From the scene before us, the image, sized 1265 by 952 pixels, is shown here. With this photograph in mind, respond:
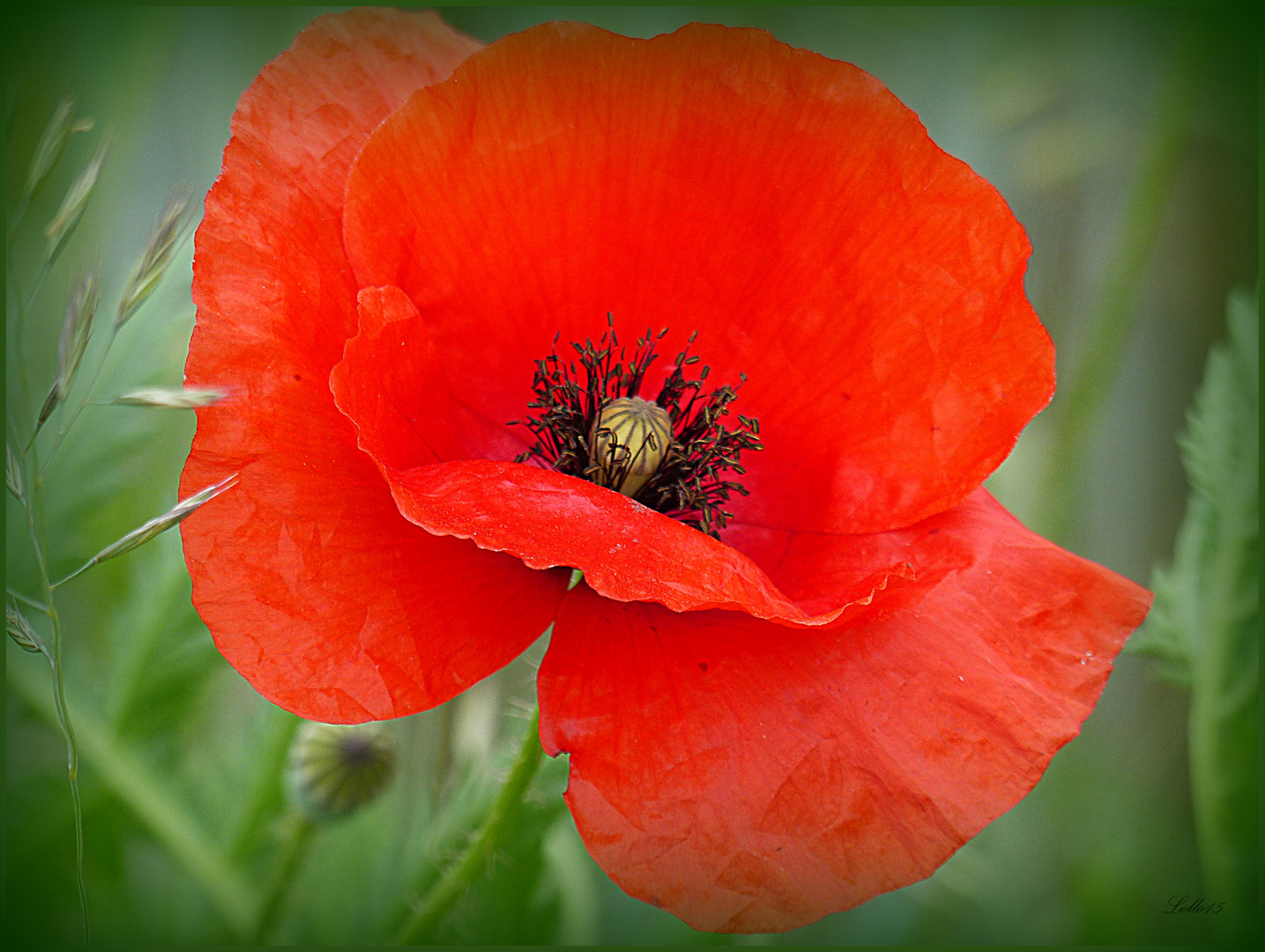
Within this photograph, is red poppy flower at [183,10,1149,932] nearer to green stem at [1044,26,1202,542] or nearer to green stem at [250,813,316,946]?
green stem at [250,813,316,946]

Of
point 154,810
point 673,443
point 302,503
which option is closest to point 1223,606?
point 673,443

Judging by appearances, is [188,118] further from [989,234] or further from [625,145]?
[989,234]

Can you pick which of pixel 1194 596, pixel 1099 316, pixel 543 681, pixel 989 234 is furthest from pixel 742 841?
pixel 1099 316

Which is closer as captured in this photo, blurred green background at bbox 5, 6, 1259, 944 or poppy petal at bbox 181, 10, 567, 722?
poppy petal at bbox 181, 10, 567, 722

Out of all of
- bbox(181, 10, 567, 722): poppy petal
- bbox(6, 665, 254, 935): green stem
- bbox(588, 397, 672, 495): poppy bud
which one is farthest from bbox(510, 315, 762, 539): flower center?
bbox(6, 665, 254, 935): green stem

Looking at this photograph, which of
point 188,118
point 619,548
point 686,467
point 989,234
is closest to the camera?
point 619,548

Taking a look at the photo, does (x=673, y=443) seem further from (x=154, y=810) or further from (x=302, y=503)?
(x=154, y=810)
